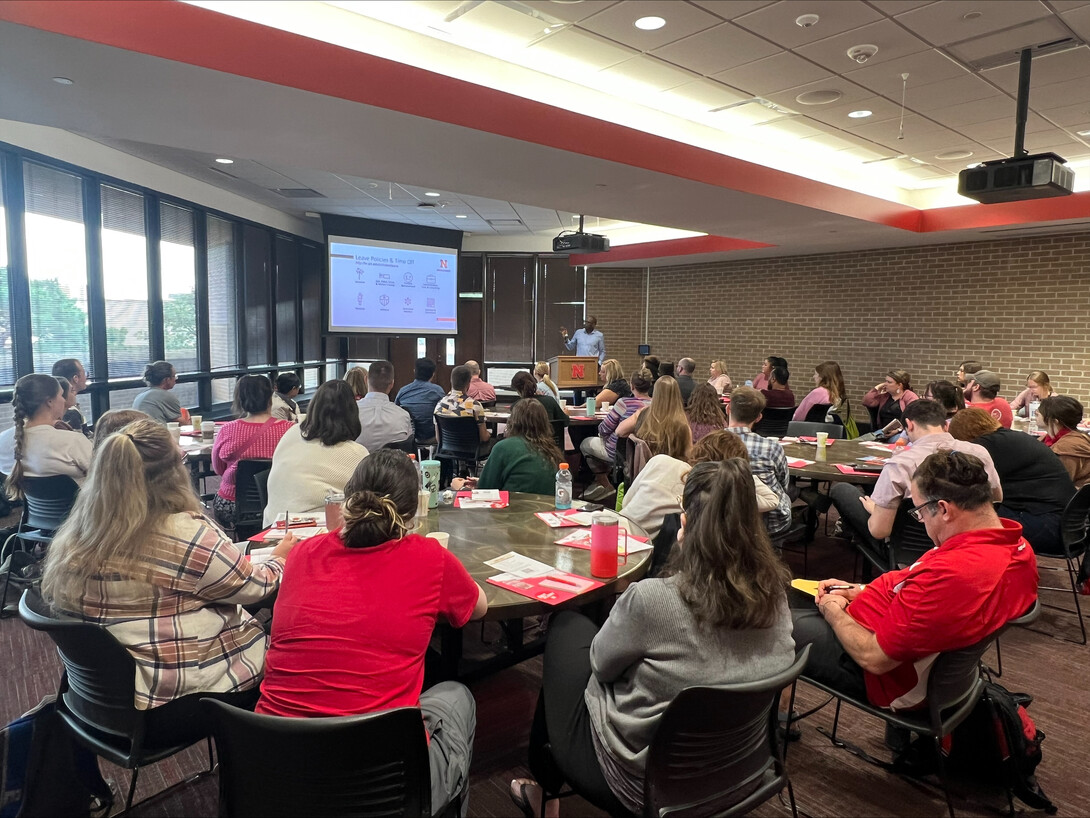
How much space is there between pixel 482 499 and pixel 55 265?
4.84m

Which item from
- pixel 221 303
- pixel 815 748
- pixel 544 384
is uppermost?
pixel 221 303

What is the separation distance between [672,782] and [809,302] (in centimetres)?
937

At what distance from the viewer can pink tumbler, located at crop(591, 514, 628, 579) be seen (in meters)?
2.20

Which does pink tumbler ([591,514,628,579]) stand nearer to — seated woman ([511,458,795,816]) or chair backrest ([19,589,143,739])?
seated woman ([511,458,795,816])

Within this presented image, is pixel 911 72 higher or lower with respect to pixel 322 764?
higher

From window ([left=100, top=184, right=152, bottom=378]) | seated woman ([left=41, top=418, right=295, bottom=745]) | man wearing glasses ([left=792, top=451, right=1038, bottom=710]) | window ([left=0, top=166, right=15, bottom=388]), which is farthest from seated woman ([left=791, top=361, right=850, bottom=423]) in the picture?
window ([left=0, top=166, right=15, bottom=388])

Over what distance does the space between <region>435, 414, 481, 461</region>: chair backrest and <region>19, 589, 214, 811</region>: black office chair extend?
4.05 metres

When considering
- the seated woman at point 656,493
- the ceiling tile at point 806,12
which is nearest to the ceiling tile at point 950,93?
the ceiling tile at point 806,12

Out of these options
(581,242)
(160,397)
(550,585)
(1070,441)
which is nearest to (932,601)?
(550,585)

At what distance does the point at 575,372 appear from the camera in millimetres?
9172

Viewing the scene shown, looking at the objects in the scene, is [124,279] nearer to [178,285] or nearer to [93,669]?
[178,285]

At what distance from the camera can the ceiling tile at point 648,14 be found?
3.39 meters

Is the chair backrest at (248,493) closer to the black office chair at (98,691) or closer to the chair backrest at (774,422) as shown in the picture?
the black office chair at (98,691)

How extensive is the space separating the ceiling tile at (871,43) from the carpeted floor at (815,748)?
3.35 meters
